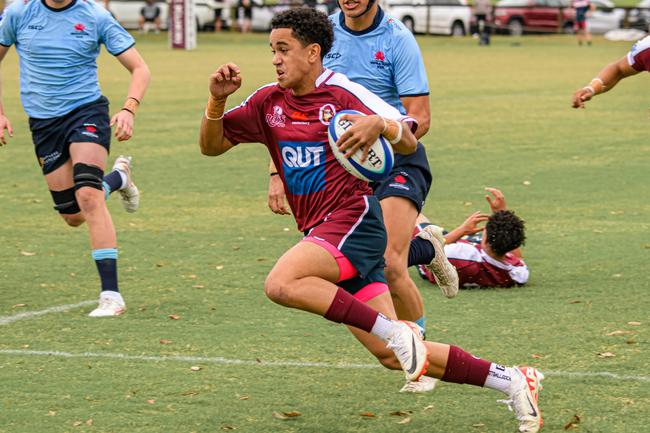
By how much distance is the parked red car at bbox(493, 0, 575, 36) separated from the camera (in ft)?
166

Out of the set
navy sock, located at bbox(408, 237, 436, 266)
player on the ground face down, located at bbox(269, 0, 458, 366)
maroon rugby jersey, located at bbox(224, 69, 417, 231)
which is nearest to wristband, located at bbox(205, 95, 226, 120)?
maroon rugby jersey, located at bbox(224, 69, 417, 231)

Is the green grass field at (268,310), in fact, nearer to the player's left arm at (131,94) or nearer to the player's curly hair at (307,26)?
the player's left arm at (131,94)

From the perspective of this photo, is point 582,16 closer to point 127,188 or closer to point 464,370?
point 127,188

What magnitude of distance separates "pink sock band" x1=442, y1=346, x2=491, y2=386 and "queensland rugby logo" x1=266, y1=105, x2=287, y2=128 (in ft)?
4.68

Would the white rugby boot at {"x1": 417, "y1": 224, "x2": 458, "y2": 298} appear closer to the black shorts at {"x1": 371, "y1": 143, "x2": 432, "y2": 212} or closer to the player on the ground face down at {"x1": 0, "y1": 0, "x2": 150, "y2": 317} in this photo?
the black shorts at {"x1": 371, "y1": 143, "x2": 432, "y2": 212}

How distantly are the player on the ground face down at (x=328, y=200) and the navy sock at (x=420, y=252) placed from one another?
159 centimetres

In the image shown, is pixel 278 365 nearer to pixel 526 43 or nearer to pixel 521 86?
pixel 521 86

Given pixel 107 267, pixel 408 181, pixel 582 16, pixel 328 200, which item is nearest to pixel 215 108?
pixel 328 200

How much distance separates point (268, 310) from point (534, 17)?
43890 millimetres

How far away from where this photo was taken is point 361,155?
5.70 meters

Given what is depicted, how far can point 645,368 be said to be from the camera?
6.98 meters

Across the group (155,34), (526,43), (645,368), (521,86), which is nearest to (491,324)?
(645,368)

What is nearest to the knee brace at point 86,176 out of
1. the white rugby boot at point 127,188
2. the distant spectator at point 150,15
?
the white rugby boot at point 127,188

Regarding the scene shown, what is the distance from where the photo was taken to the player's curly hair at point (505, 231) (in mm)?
9117
